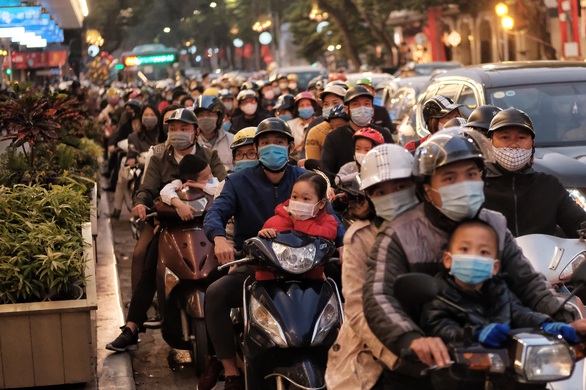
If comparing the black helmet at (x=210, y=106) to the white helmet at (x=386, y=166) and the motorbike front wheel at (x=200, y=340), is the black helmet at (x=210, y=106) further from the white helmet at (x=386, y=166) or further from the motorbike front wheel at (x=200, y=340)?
the white helmet at (x=386, y=166)

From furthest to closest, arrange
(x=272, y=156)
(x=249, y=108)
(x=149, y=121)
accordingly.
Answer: (x=249, y=108)
(x=149, y=121)
(x=272, y=156)

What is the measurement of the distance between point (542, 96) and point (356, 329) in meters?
6.81

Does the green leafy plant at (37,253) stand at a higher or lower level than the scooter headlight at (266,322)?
higher

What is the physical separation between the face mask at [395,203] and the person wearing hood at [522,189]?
2.09 m

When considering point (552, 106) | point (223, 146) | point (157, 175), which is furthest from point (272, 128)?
point (223, 146)

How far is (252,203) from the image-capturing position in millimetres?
7594

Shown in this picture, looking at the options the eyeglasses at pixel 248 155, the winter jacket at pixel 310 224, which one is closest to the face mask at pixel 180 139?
the eyeglasses at pixel 248 155

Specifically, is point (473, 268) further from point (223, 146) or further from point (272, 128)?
point (223, 146)

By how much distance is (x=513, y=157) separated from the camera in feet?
22.7

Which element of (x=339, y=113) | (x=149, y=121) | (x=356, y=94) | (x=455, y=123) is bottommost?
(x=455, y=123)

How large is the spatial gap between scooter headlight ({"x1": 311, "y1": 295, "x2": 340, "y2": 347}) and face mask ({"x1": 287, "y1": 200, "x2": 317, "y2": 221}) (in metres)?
0.44

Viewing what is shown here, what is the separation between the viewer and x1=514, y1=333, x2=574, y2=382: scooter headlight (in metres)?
4.05

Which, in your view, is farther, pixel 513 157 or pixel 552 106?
pixel 552 106

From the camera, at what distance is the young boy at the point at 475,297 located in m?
4.37
